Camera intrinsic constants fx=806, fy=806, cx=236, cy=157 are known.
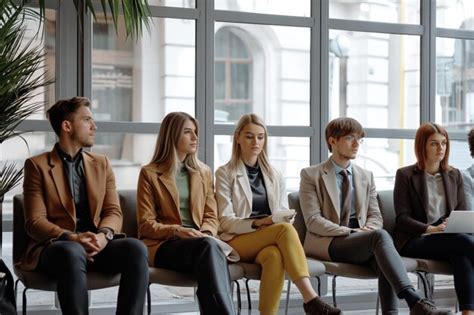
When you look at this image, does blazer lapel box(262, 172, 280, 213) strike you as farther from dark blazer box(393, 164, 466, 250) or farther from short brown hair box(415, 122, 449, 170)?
short brown hair box(415, 122, 449, 170)

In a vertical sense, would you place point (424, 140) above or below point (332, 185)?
above

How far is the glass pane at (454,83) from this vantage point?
5.68m

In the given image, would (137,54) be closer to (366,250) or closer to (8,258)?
(8,258)

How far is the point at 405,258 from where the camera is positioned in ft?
14.7

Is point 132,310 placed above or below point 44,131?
below

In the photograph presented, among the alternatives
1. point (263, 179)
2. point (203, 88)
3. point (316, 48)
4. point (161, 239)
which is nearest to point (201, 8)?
point (203, 88)

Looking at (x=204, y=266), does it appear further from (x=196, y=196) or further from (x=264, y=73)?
(x=264, y=73)

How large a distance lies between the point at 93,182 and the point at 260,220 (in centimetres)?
90

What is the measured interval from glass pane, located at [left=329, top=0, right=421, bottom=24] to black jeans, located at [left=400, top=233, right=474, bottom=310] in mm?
1650

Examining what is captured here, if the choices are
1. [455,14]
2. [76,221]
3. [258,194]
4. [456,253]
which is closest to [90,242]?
Result: [76,221]

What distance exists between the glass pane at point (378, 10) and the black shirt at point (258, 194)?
142 centimetres

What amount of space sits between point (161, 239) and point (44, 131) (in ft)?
3.61

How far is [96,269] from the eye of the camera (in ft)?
12.8

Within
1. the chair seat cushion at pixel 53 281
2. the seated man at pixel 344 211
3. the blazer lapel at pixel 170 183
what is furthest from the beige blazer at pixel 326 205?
the chair seat cushion at pixel 53 281
